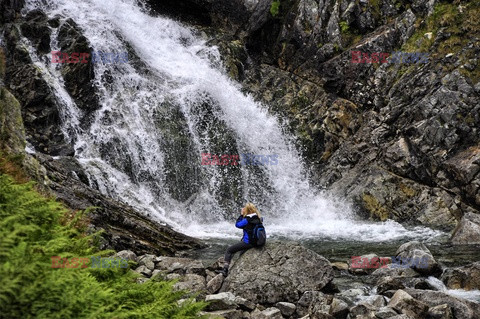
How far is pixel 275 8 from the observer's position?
32.3m

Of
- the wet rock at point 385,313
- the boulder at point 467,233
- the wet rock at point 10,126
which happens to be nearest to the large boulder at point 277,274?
the wet rock at point 385,313

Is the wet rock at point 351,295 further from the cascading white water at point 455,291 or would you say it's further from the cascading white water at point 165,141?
the cascading white water at point 165,141

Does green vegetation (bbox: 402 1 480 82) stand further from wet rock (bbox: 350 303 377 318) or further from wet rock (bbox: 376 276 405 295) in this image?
wet rock (bbox: 350 303 377 318)

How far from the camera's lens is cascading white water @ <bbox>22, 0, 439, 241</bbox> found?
68.5 feet

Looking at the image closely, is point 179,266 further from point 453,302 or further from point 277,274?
point 453,302

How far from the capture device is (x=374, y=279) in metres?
11.2

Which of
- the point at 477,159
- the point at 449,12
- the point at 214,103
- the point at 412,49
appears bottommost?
the point at 477,159

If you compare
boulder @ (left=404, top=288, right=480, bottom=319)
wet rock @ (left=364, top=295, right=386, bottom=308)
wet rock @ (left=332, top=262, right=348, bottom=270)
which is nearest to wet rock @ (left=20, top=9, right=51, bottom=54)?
wet rock @ (left=332, top=262, right=348, bottom=270)

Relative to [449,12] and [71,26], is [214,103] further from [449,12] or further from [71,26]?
[449,12]

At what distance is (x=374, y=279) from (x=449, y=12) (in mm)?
19364

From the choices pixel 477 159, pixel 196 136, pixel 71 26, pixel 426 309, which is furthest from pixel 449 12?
pixel 71 26

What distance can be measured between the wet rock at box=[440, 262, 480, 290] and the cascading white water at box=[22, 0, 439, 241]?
7.18 meters

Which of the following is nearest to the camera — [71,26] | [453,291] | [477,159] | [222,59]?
[453,291]

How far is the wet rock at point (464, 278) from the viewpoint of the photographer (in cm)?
1015
